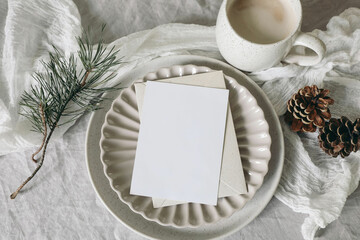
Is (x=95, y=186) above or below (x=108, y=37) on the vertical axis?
below

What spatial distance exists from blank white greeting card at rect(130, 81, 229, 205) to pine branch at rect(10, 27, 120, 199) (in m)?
0.08

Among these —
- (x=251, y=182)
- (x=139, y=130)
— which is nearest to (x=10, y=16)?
(x=139, y=130)

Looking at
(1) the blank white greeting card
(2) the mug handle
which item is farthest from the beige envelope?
(2) the mug handle

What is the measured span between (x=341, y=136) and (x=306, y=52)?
14 cm

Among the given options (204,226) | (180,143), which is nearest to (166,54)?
(180,143)

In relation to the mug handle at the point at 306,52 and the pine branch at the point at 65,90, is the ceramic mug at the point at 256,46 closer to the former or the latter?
the mug handle at the point at 306,52

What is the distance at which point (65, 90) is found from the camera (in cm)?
50

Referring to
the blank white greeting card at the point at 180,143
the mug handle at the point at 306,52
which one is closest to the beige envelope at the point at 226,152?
the blank white greeting card at the point at 180,143

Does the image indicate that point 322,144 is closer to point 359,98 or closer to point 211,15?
point 359,98

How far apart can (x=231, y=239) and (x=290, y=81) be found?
0.25 m

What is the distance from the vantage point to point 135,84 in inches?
19.0

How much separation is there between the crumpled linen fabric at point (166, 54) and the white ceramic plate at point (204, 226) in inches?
1.4

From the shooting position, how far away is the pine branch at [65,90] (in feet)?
1.61

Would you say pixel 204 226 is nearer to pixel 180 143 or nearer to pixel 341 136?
pixel 180 143
